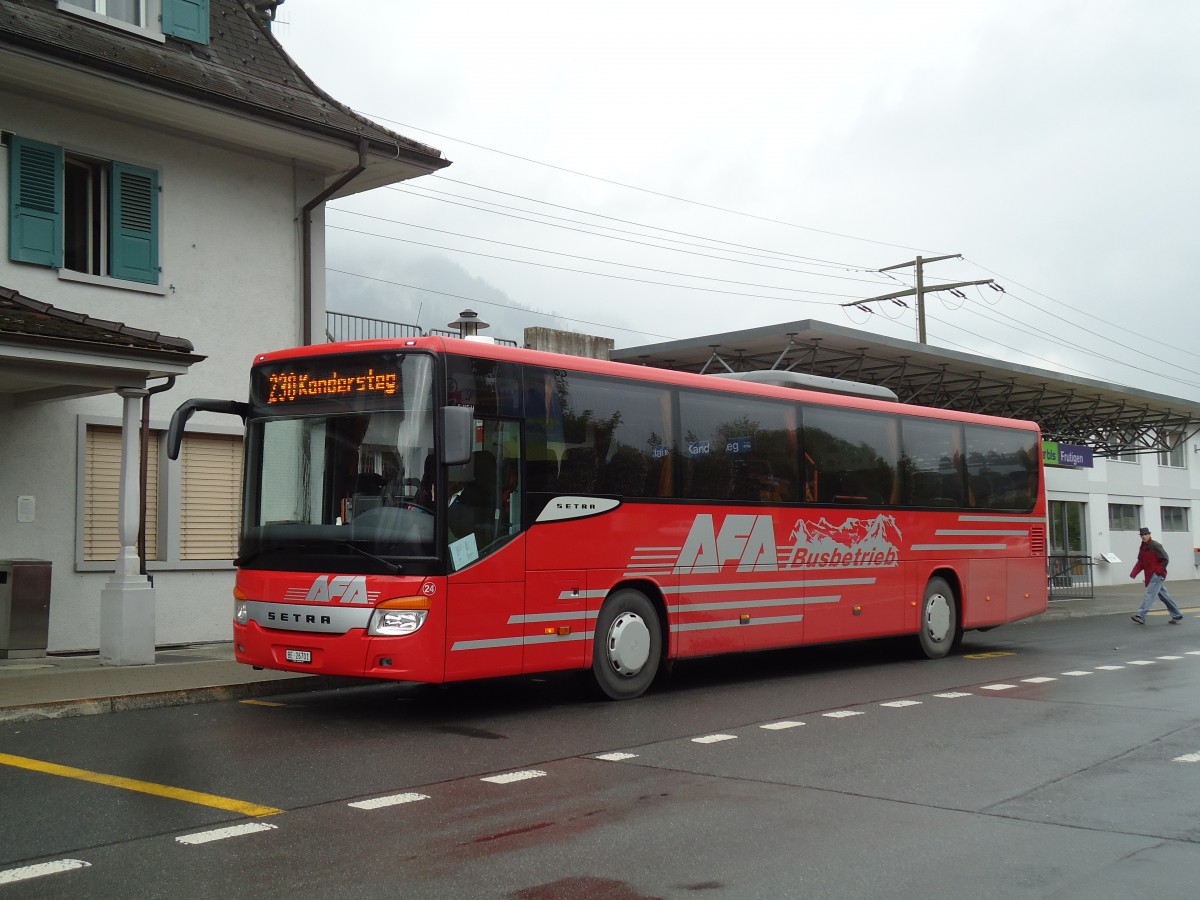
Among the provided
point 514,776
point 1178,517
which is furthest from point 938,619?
point 1178,517

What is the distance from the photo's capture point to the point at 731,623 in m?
12.4

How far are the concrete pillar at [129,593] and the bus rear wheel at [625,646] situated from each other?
5102mm

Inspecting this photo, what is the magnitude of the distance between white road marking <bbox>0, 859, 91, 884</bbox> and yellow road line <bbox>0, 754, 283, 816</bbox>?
111 centimetres

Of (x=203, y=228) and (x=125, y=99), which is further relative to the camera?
(x=203, y=228)

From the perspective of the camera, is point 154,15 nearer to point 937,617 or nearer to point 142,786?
point 142,786

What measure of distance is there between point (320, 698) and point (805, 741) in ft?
16.2

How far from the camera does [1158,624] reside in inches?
888

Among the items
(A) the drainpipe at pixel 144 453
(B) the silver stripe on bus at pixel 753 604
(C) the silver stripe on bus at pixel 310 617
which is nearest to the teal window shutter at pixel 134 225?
(A) the drainpipe at pixel 144 453

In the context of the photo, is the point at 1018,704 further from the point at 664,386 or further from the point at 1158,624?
the point at 1158,624

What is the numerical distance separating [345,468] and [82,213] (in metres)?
7.22

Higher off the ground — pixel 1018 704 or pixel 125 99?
pixel 125 99

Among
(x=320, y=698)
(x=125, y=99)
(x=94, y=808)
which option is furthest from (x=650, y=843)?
(x=125, y=99)

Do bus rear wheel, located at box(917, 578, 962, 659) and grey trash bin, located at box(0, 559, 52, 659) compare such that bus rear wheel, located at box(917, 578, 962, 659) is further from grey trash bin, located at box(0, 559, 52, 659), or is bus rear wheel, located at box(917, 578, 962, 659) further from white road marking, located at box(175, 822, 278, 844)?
white road marking, located at box(175, 822, 278, 844)

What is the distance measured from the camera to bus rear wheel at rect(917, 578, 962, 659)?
1557cm
